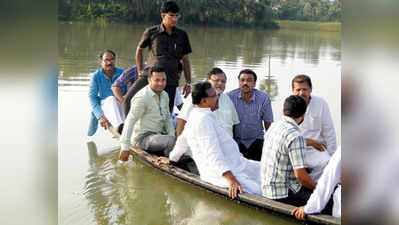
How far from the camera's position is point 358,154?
2.43ft

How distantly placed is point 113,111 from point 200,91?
2.22 metres

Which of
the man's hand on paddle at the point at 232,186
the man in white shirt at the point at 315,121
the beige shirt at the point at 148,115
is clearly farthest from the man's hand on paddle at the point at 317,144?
the beige shirt at the point at 148,115

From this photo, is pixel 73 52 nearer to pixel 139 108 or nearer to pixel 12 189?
pixel 139 108

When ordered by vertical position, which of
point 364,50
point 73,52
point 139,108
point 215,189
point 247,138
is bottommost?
point 215,189

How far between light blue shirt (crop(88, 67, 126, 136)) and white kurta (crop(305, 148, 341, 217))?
3.30m

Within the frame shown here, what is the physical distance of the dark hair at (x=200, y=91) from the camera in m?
3.64

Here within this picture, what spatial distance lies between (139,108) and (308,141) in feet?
5.83

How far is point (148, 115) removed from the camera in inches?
189

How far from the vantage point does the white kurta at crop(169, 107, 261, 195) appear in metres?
3.63

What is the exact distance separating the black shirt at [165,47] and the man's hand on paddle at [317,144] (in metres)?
2.02

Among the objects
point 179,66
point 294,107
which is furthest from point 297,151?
point 179,66

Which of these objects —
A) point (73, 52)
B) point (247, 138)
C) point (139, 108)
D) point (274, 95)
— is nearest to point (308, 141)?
point (247, 138)

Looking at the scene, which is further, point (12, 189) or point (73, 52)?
point (73, 52)

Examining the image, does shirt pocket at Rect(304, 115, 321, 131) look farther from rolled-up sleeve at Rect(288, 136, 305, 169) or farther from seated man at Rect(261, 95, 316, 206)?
rolled-up sleeve at Rect(288, 136, 305, 169)
